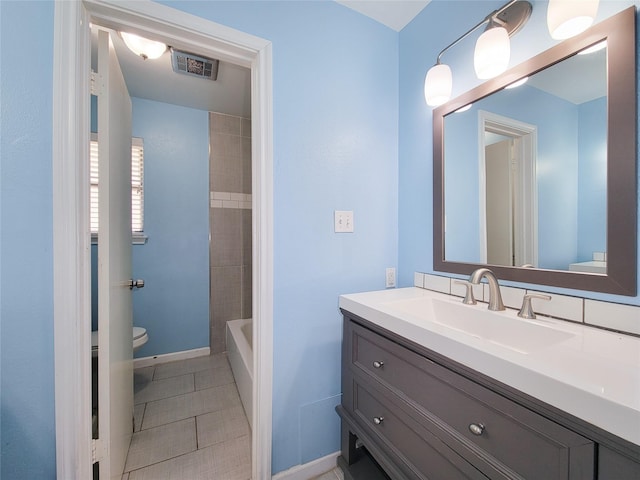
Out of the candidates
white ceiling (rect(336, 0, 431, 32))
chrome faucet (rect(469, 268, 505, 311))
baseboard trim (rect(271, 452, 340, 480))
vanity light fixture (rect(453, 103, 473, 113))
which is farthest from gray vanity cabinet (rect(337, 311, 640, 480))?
white ceiling (rect(336, 0, 431, 32))

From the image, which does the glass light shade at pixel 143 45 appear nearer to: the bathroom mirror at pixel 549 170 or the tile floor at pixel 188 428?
the bathroom mirror at pixel 549 170

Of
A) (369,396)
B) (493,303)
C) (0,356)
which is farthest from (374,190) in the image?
(0,356)

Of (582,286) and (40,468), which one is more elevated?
(582,286)

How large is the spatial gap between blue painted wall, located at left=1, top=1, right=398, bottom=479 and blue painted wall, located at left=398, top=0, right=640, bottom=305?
0.07m

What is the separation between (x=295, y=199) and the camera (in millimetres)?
1256

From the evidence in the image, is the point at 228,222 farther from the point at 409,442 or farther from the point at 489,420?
the point at 489,420

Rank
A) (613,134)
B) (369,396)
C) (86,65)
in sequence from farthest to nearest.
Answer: (369,396) → (86,65) → (613,134)

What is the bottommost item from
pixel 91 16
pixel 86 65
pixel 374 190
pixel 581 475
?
pixel 581 475

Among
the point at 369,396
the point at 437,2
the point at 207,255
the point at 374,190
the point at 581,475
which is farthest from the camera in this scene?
the point at 207,255

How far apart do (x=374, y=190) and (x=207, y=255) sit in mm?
1983

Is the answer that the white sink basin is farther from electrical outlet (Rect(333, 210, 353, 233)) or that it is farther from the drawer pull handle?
electrical outlet (Rect(333, 210, 353, 233))

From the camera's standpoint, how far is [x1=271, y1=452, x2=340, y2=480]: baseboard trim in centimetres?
124

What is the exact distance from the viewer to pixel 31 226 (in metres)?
0.83

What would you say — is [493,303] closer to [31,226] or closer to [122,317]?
[31,226]
